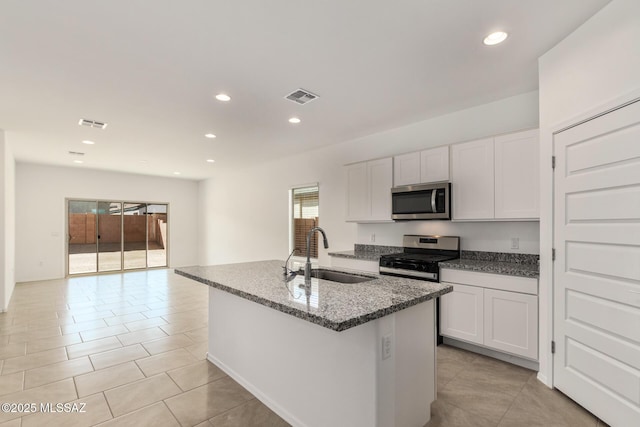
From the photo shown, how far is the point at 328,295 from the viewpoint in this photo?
1778mm

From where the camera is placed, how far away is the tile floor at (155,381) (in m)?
2.12

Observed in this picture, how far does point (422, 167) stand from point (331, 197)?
189cm

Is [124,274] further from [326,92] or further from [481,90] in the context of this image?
[481,90]

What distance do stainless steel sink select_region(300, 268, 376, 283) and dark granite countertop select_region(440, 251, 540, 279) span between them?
1250mm

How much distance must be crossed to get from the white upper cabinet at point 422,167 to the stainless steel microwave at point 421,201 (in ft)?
0.41

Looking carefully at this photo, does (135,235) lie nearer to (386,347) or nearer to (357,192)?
(357,192)

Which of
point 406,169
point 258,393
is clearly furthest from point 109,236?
point 406,169

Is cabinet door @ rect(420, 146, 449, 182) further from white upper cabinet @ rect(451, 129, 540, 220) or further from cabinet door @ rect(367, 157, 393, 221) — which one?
cabinet door @ rect(367, 157, 393, 221)

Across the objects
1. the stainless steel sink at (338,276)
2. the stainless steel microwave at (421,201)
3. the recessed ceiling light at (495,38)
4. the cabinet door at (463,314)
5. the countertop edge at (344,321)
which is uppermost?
the recessed ceiling light at (495,38)

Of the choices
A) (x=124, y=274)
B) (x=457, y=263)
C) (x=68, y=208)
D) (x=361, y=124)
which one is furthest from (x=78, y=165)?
(x=457, y=263)

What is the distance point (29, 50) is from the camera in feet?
7.87

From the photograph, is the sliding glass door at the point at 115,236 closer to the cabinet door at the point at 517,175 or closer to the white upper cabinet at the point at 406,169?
the white upper cabinet at the point at 406,169

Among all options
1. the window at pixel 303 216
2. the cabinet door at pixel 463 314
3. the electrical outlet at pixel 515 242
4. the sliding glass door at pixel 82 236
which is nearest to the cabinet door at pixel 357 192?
the window at pixel 303 216

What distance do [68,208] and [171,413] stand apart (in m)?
7.56
